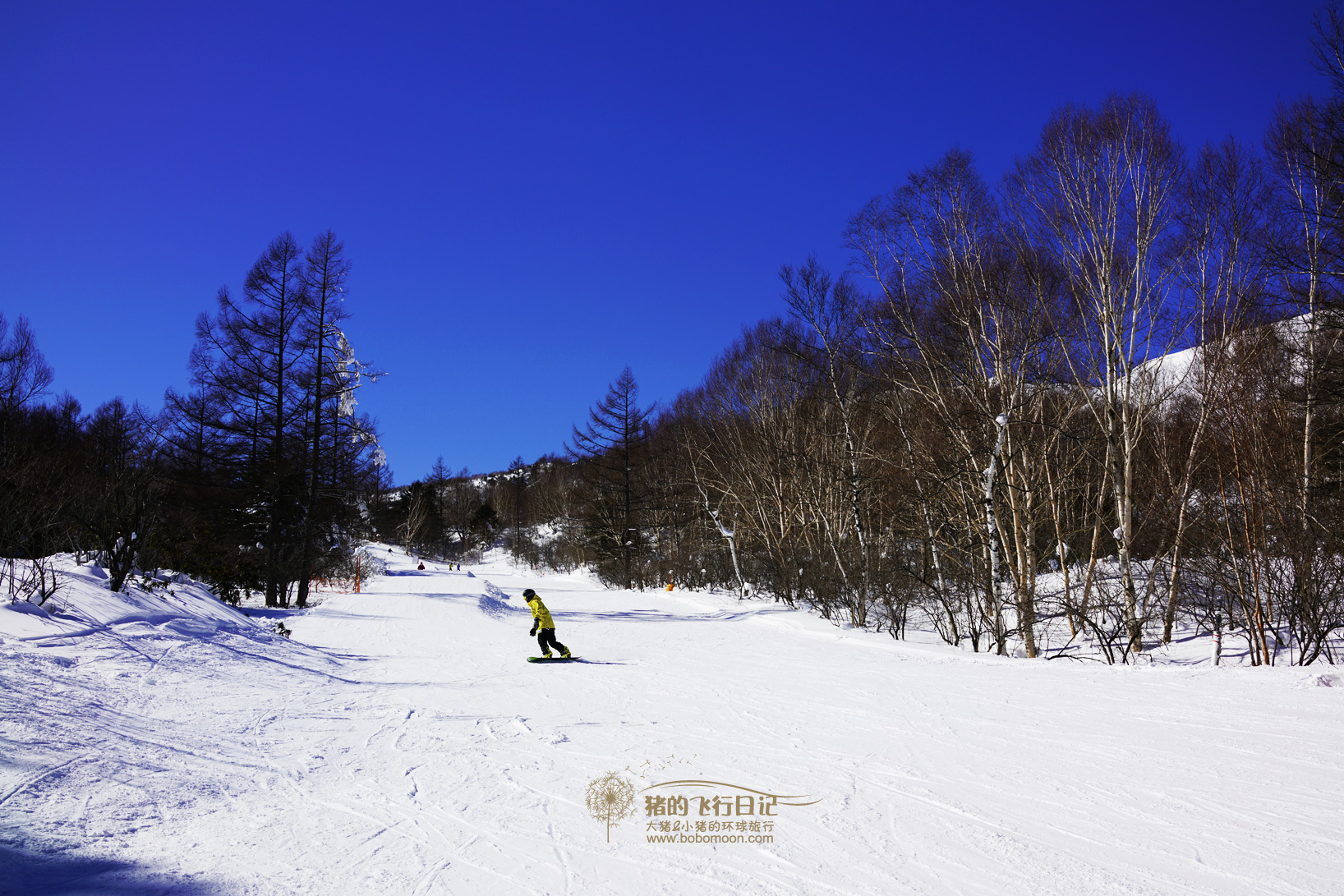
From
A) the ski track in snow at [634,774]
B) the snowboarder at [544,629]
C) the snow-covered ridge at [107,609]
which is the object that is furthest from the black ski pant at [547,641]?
the snow-covered ridge at [107,609]

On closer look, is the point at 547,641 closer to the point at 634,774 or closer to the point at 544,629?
the point at 544,629

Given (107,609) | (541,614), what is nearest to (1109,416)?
(541,614)

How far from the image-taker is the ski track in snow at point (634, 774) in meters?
3.62

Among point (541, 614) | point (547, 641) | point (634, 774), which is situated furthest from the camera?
point (547, 641)

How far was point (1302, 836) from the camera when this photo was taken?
3.96 metres

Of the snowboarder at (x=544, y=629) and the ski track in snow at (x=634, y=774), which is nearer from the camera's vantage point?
the ski track in snow at (x=634, y=774)

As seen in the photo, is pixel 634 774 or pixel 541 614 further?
pixel 541 614

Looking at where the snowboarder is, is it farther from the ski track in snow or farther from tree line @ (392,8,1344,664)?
tree line @ (392,8,1344,664)

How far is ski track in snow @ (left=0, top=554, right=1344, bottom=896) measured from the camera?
3621 mm

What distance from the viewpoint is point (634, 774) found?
210 inches

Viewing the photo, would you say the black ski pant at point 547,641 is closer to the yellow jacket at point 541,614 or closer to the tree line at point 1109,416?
the yellow jacket at point 541,614

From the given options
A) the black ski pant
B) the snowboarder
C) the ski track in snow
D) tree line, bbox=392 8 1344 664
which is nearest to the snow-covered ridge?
the ski track in snow

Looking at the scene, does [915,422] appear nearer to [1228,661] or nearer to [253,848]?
[1228,661]

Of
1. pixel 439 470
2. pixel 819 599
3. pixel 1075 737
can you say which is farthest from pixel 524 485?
pixel 1075 737
